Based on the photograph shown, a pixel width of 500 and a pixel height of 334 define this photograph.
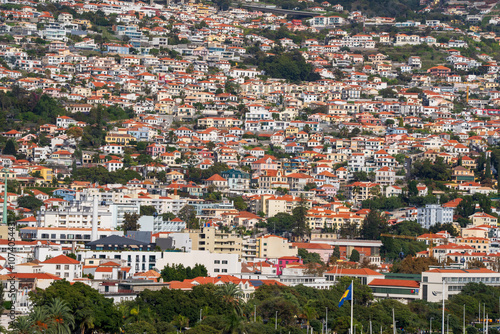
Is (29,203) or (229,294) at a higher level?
(29,203)

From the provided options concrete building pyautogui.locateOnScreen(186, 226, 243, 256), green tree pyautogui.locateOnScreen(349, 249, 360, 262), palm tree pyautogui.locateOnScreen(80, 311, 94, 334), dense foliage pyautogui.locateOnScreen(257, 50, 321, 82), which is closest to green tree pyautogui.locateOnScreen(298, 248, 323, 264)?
green tree pyautogui.locateOnScreen(349, 249, 360, 262)

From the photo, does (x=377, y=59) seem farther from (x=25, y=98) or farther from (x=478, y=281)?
(x=478, y=281)

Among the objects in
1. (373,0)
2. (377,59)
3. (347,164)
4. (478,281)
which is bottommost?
(478,281)

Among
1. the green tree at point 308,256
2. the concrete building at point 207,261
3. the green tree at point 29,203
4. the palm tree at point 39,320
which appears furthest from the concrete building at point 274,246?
the palm tree at point 39,320

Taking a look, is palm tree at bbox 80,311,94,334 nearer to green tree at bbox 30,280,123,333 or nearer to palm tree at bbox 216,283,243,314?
green tree at bbox 30,280,123,333

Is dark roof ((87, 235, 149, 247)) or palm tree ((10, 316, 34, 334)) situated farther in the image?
dark roof ((87, 235, 149, 247))

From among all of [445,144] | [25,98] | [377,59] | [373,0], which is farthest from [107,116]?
[373,0]

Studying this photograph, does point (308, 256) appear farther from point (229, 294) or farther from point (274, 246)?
point (229, 294)

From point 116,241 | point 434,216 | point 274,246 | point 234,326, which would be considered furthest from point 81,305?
point 434,216
